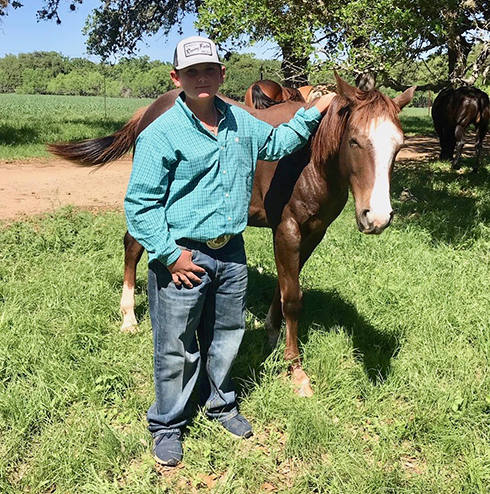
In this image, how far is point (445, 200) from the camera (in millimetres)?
6863

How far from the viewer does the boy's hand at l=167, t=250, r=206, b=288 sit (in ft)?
6.41

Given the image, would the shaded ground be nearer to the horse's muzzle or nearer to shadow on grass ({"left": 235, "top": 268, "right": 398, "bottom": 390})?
shadow on grass ({"left": 235, "top": 268, "right": 398, "bottom": 390})

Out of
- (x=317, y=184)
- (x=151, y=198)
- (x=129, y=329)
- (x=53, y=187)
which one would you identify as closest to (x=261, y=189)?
(x=317, y=184)

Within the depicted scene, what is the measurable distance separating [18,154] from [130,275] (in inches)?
326

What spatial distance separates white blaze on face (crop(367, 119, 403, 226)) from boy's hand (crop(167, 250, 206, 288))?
80 cm

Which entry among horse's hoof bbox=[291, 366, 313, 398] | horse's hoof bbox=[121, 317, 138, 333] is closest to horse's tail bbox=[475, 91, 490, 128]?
horse's hoof bbox=[291, 366, 313, 398]

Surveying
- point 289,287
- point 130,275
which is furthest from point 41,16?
point 289,287

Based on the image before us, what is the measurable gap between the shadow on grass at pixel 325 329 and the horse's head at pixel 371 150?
1.23m

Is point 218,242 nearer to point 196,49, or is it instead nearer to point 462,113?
point 196,49

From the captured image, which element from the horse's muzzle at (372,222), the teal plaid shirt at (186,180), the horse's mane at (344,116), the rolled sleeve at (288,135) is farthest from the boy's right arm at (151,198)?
the horse's mane at (344,116)

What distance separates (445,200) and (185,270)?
593cm

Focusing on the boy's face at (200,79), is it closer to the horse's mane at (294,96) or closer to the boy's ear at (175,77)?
the boy's ear at (175,77)

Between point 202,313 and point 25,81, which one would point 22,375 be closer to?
point 202,313

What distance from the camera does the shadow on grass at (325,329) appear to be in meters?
2.91
